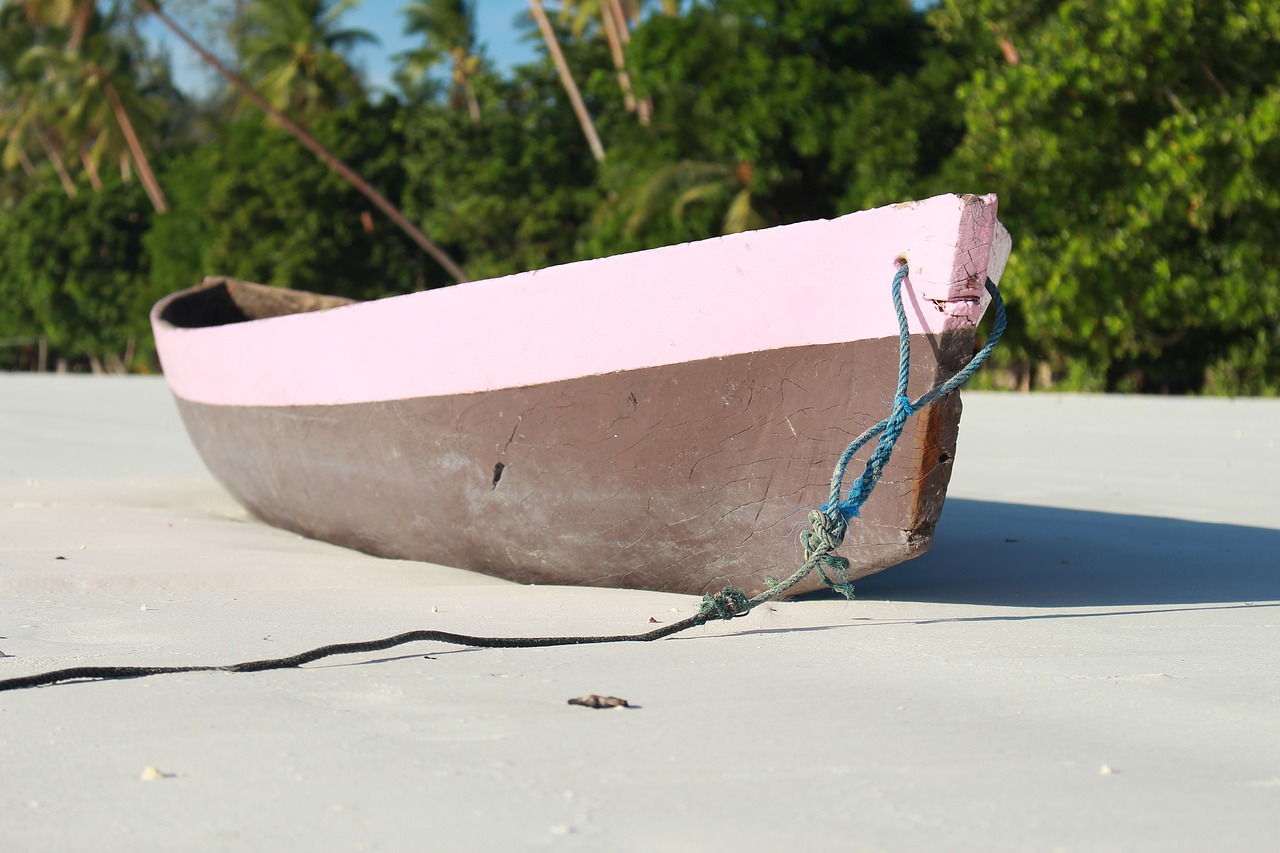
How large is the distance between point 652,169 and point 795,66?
244cm

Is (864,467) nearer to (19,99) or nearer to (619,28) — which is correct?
(619,28)

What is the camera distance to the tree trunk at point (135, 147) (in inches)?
1213

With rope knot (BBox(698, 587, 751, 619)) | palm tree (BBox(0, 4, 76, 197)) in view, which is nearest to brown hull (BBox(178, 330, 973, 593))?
rope knot (BBox(698, 587, 751, 619))

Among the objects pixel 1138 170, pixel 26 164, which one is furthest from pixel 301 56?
pixel 1138 170

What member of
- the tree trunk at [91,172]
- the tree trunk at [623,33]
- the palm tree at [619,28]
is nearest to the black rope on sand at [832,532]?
the palm tree at [619,28]

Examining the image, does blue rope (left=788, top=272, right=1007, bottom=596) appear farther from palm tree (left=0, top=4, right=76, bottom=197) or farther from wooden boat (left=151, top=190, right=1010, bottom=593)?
palm tree (left=0, top=4, right=76, bottom=197)

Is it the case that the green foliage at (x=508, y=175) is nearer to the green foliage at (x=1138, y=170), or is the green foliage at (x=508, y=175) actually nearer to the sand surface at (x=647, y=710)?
the green foliage at (x=1138, y=170)

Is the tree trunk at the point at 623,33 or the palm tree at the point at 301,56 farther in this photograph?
the palm tree at the point at 301,56

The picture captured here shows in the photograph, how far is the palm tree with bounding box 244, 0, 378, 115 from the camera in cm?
3009

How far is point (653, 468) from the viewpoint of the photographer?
3045mm

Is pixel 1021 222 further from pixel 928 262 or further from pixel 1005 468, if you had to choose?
pixel 928 262

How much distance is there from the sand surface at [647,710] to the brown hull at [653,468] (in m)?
0.12

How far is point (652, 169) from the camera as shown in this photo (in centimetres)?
1847

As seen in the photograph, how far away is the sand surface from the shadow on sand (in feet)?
0.06
